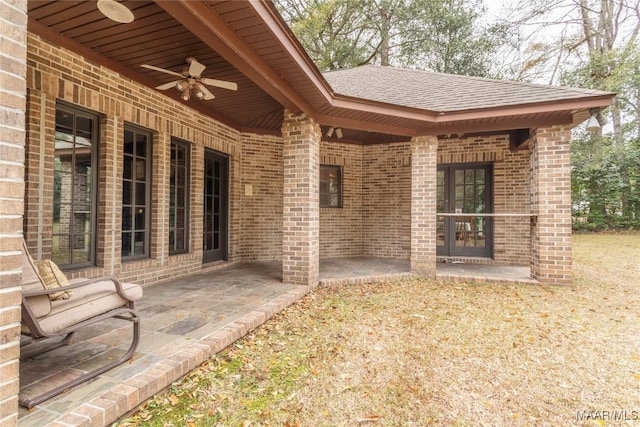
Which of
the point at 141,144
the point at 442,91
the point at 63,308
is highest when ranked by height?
the point at 442,91

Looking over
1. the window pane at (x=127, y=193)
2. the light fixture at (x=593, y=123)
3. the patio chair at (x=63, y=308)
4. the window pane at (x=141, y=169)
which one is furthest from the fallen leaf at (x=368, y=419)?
the light fixture at (x=593, y=123)

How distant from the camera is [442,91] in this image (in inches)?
246

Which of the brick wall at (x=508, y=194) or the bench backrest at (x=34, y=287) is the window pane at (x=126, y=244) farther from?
the brick wall at (x=508, y=194)

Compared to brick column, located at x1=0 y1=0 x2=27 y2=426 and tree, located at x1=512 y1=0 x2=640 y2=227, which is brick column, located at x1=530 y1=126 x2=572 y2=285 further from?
tree, located at x1=512 y1=0 x2=640 y2=227

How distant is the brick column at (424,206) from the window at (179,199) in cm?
401

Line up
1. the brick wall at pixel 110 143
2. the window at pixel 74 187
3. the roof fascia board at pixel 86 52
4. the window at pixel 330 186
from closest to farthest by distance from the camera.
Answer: the roof fascia board at pixel 86 52, the brick wall at pixel 110 143, the window at pixel 74 187, the window at pixel 330 186

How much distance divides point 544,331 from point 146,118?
18.2 ft

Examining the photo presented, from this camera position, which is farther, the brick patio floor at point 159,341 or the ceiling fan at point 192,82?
the ceiling fan at point 192,82

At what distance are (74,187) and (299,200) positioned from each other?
2.84 meters

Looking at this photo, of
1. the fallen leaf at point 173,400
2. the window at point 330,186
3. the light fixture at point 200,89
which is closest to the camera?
the fallen leaf at point 173,400

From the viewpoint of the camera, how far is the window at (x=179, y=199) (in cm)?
521

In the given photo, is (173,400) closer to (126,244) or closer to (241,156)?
(126,244)

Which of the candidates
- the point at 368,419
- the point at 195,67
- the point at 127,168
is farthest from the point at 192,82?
the point at 368,419

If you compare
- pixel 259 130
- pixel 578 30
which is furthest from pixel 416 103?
pixel 578 30
